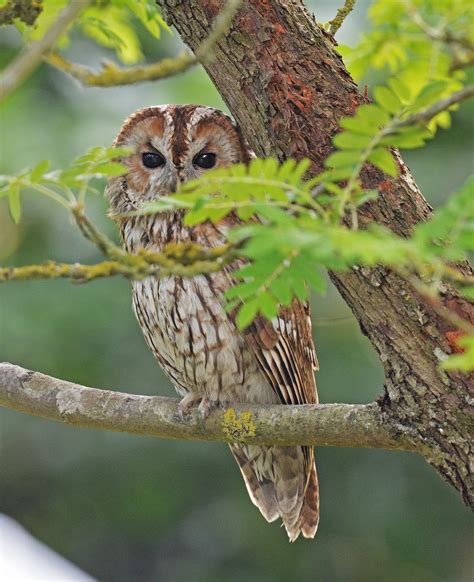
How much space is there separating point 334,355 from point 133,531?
227 cm

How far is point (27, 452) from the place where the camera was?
26.3ft

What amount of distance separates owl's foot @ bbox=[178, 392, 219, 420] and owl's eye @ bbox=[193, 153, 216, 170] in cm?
83

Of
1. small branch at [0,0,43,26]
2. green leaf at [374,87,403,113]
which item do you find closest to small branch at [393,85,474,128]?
green leaf at [374,87,403,113]

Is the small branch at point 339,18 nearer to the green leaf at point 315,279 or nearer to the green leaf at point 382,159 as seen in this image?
the green leaf at point 382,159

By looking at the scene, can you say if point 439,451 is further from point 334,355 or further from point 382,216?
point 334,355

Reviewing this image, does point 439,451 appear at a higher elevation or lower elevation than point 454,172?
higher

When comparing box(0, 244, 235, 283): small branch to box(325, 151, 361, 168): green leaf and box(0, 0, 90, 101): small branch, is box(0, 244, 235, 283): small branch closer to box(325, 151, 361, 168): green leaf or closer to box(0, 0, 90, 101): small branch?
box(325, 151, 361, 168): green leaf

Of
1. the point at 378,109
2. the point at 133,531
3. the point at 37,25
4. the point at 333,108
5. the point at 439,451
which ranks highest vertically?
the point at 378,109

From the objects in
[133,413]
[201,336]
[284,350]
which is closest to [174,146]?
[201,336]

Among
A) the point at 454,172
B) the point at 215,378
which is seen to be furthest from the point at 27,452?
the point at 215,378

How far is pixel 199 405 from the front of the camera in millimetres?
3645

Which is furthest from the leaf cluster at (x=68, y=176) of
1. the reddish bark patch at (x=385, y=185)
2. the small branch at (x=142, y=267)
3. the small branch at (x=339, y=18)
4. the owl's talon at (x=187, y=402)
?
the owl's talon at (x=187, y=402)

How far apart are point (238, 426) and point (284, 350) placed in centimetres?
53

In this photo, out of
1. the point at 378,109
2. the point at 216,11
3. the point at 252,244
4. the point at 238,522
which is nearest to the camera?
the point at 252,244
